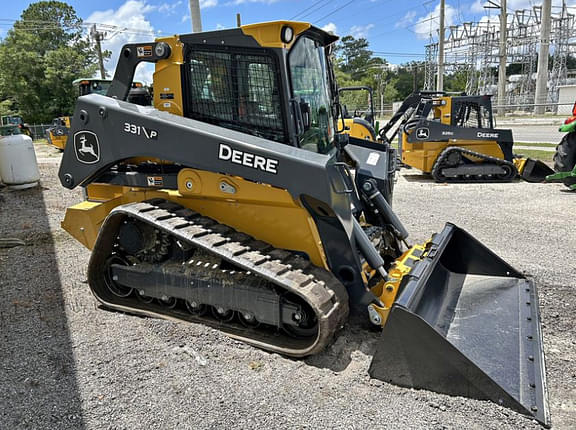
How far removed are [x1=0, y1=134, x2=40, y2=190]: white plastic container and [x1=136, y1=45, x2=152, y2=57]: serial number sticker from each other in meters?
7.22

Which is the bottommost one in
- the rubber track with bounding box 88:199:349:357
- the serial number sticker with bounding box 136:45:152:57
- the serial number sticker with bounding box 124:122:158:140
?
the rubber track with bounding box 88:199:349:357

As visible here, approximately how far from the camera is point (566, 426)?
2.49m

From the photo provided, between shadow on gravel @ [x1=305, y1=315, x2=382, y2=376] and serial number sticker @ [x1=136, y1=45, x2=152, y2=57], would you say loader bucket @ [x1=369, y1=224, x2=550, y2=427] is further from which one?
serial number sticker @ [x1=136, y1=45, x2=152, y2=57]

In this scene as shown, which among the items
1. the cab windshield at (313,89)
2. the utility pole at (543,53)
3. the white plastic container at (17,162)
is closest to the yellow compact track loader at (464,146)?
the cab windshield at (313,89)

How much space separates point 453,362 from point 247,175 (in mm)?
1821

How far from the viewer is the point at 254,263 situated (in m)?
3.19

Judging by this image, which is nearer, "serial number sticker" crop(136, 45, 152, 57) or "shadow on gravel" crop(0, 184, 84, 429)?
"shadow on gravel" crop(0, 184, 84, 429)

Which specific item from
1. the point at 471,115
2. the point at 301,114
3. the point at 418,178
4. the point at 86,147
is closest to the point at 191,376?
the point at 301,114

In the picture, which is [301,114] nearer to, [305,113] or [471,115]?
[305,113]

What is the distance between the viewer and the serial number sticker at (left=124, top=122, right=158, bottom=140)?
3.59 meters

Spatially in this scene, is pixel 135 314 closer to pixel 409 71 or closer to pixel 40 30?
pixel 40 30

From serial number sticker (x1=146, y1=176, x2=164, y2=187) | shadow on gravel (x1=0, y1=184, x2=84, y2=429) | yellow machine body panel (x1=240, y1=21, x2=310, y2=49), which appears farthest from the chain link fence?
yellow machine body panel (x1=240, y1=21, x2=310, y2=49)

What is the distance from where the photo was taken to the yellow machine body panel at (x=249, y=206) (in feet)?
11.2

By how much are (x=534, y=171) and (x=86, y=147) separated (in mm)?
9573
